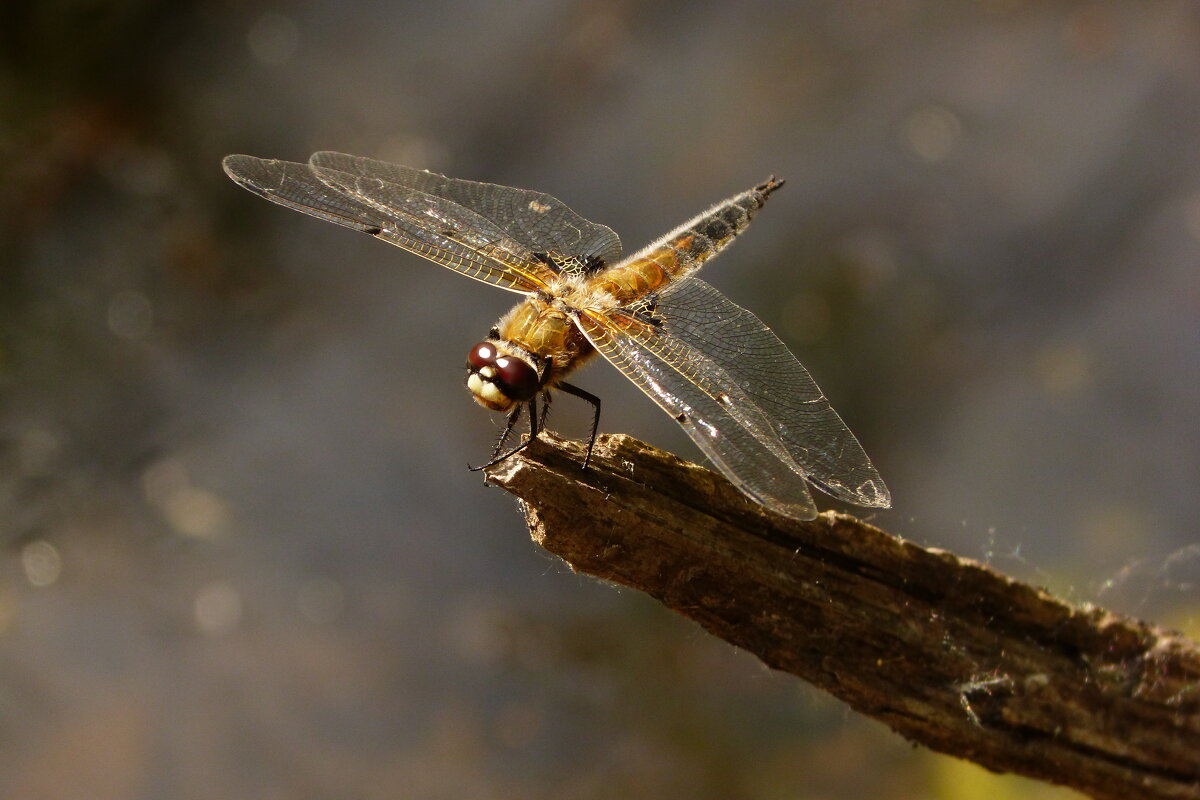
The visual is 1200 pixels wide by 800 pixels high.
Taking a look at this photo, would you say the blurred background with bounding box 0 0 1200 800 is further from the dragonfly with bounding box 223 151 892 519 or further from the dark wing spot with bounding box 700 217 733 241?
the dragonfly with bounding box 223 151 892 519

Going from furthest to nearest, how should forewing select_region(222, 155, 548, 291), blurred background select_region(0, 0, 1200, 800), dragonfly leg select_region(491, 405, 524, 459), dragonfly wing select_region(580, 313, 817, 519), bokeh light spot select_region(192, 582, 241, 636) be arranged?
bokeh light spot select_region(192, 582, 241, 636), blurred background select_region(0, 0, 1200, 800), forewing select_region(222, 155, 548, 291), dragonfly leg select_region(491, 405, 524, 459), dragonfly wing select_region(580, 313, 817, 519)

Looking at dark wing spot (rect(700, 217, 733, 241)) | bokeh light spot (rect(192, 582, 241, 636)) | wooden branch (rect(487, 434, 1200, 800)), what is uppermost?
dark wing spot (rect(700, 217, 733, 241))

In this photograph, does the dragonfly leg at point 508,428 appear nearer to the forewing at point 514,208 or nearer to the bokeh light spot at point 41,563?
the forewing at point 514,208

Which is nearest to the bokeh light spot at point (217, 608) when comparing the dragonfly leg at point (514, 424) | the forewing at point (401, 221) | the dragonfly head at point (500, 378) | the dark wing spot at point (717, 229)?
the forewing at point (401, 221)

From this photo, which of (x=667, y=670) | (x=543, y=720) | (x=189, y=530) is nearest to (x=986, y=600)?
(x=667, y=670)

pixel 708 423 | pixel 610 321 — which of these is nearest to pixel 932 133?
pixel 610 321

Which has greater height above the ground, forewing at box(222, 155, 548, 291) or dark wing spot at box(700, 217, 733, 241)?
dark wing spot at box(700, 217, 733, 241)

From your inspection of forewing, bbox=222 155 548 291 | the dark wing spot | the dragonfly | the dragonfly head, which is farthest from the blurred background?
the dragonfly head
